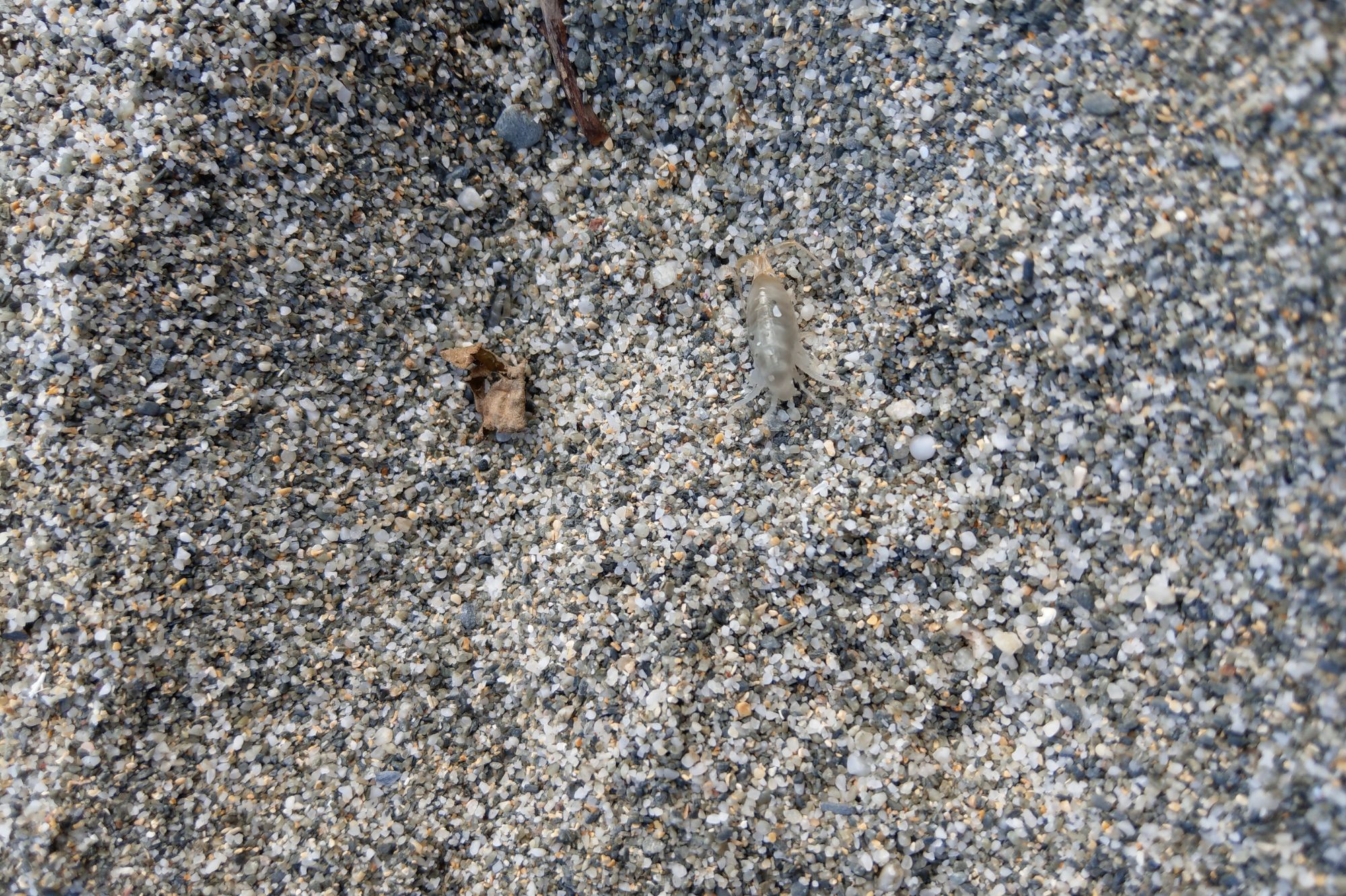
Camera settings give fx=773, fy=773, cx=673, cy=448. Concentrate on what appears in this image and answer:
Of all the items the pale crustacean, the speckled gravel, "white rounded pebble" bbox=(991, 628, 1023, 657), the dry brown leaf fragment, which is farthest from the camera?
the dry brown leaf fragment

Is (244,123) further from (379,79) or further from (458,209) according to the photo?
(458,209)

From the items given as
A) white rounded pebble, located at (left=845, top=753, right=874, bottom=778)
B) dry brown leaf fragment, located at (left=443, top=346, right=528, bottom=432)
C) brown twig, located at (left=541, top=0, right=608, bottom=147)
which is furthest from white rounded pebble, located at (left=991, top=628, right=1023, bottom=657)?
brown twig, located at (left=541, top=0, right=608, bottom=147)

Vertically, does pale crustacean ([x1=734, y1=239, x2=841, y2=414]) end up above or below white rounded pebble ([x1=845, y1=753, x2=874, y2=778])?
above

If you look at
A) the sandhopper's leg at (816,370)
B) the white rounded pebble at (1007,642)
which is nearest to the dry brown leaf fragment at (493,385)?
the sandhopper's leg at (816,370)

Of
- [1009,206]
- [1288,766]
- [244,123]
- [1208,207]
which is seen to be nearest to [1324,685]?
[1288,766]

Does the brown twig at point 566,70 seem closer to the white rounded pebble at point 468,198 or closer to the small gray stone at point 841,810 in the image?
the white rounded pebble at point 468,198

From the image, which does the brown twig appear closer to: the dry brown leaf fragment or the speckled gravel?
the speckled gravel
